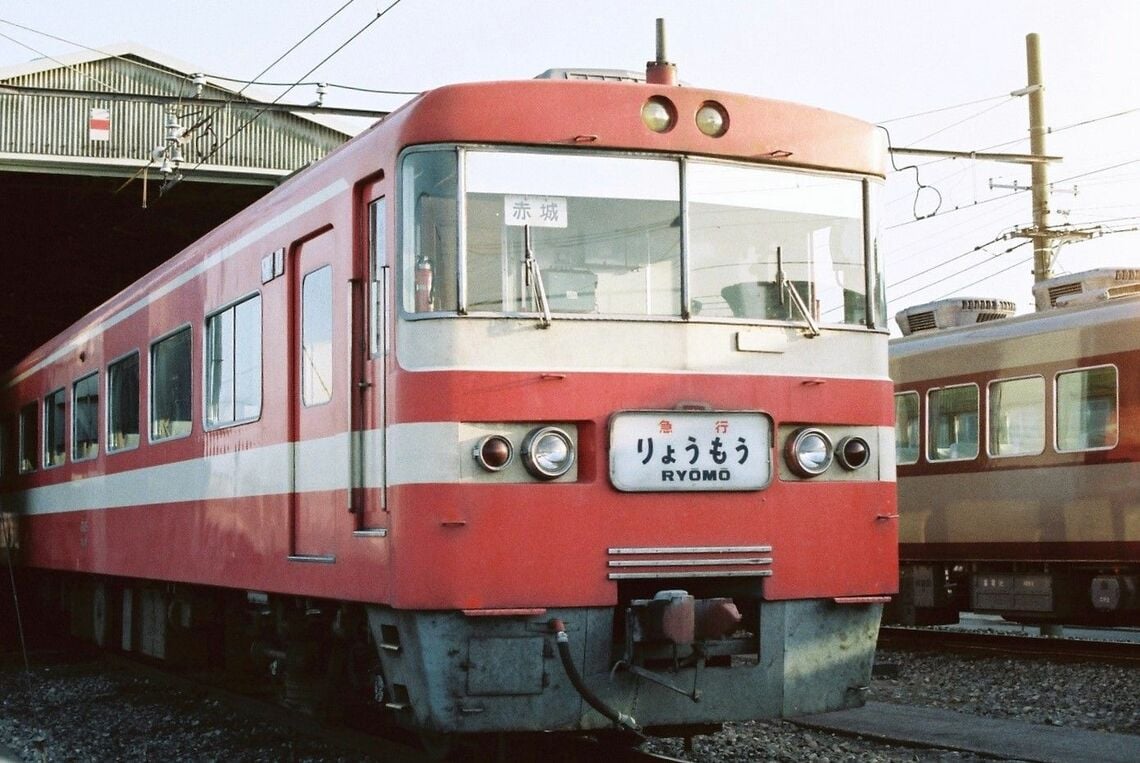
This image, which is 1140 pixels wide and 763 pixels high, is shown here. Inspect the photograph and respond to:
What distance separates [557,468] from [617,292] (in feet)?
2.81

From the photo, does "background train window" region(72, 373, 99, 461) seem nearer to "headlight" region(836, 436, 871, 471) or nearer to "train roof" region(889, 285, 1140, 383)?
"headlight" region(836, 436, 871, 471)

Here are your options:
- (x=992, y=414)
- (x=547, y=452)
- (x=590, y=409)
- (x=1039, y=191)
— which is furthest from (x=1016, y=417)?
(x=547, y=452)

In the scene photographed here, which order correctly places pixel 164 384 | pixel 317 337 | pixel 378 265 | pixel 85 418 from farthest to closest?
pixel 85 418 → pixel 164 384 → pixel 317 337 → pixel 378 265

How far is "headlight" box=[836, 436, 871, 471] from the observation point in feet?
23.6

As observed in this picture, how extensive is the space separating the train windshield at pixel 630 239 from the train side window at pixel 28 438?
11.0 meters

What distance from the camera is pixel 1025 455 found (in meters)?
14.9

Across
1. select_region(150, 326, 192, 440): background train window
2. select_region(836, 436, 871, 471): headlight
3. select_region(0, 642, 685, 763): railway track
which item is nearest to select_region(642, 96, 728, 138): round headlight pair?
select_region(836, 436, 871, 471): headlight

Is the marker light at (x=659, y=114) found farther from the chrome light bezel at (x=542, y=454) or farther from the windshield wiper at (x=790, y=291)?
the chrome light bezel at (x=542, y=454)

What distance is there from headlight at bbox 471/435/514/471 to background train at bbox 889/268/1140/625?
880 centimetres

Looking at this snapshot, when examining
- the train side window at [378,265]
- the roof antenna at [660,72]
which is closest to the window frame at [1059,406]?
the roof antenna at [660,72]

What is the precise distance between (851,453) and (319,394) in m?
2.57

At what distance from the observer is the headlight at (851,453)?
7184 mm

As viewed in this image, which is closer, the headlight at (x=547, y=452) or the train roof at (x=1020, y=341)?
the headlight at (x=547, y=452)

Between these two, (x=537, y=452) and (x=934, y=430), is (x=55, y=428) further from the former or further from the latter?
(x=537, y=452)
